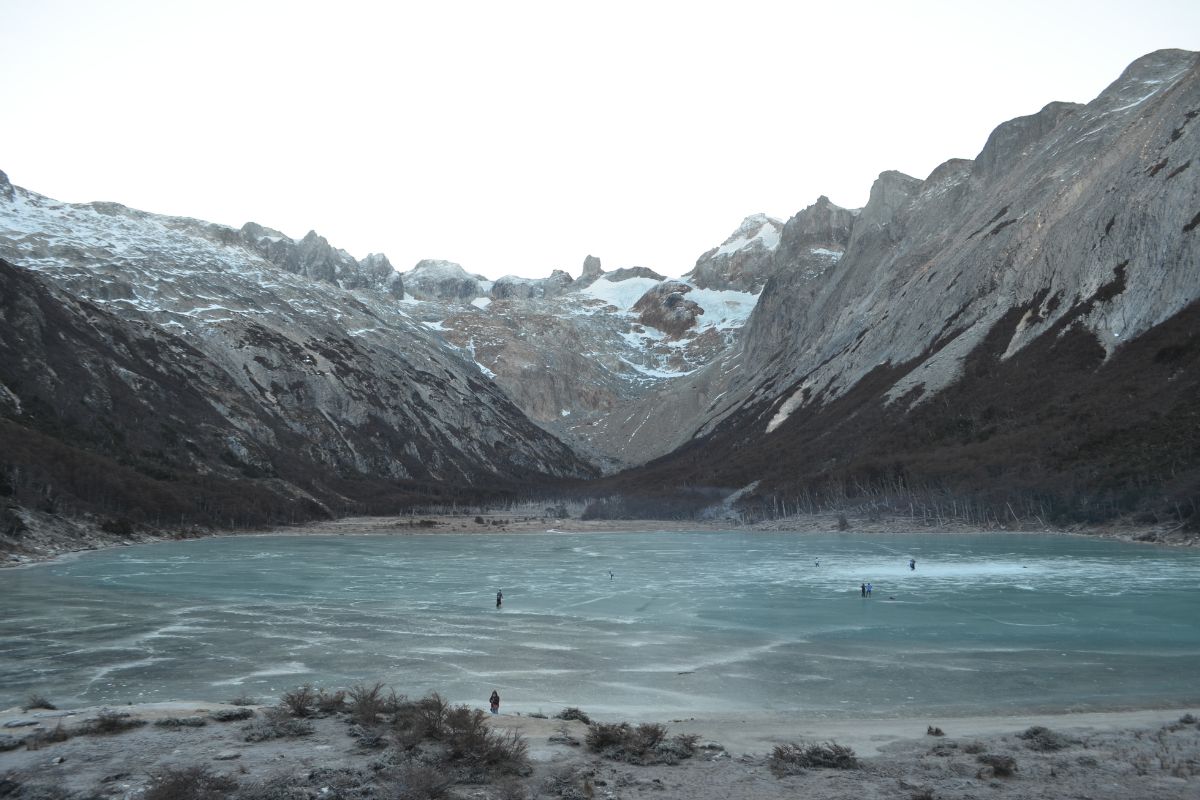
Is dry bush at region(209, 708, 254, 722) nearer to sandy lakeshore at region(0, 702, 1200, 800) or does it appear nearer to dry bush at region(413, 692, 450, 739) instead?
sandy lakeshore at region(0, 702, 1200, 800)

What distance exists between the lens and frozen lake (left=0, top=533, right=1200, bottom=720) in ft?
91.2

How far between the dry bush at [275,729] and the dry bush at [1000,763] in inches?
613

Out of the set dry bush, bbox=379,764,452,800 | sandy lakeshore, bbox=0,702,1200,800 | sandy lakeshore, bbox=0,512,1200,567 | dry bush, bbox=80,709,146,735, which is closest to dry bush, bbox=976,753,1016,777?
sandy lakeshore, bbox=0,702,1200,800

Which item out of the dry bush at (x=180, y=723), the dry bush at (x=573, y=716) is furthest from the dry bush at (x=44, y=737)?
the dry bush at (x=573, y=716)

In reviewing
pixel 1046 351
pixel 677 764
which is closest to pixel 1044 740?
pixel 677 764

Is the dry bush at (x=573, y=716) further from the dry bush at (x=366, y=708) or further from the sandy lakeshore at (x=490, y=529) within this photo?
the sandy lakeshore at (x=490, y=529)

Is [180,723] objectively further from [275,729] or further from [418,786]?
[418,786]

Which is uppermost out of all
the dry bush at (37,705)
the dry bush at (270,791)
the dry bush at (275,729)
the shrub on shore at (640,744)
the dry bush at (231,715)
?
the shrub on shore at (640,744)

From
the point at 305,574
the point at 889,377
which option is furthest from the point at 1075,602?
the point at 889,377

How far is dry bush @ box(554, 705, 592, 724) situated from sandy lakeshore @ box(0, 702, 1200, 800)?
0.71 metres

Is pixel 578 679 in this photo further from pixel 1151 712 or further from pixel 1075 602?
pixel 1075 602

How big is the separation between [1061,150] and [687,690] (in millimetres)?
182319

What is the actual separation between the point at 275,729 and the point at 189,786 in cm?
503

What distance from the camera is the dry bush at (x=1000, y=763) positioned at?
17391 mm
